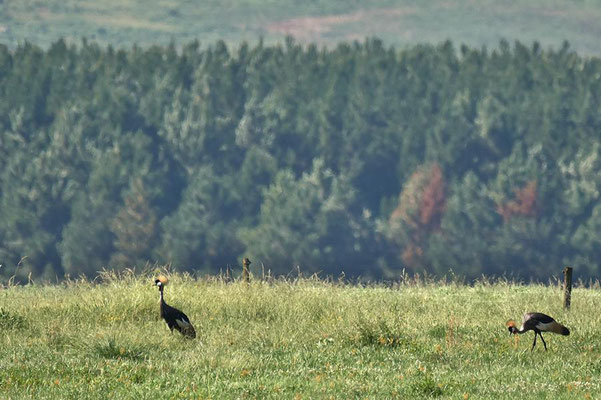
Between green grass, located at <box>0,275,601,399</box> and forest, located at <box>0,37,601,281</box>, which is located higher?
green grass, located at <box>0,275,601,399</box>

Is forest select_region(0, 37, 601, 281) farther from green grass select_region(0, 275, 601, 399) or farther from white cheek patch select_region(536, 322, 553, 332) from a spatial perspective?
white cheek patch select_region(536, 322, 553, 332)

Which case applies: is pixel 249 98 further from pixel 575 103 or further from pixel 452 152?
pixel 575 103

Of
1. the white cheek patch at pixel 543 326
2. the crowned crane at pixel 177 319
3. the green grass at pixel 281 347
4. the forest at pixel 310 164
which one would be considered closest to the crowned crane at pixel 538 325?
the white cheek patch at pixel 543 326

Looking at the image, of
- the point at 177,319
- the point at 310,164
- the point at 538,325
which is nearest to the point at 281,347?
the point at 177,319

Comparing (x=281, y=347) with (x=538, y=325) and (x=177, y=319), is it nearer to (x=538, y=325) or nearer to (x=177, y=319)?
(x=177, y=319)

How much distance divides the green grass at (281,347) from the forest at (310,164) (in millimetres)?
33914

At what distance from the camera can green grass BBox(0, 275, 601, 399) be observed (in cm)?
1316

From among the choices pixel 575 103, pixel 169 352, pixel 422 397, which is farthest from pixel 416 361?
pixel 575 103

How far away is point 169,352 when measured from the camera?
52.1 feet

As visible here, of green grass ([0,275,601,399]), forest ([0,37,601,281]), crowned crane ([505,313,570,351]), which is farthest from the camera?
forest ([0,37,601,281])

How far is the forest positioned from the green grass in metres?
33.9

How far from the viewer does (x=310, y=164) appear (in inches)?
2436

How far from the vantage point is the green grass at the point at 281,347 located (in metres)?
13.2

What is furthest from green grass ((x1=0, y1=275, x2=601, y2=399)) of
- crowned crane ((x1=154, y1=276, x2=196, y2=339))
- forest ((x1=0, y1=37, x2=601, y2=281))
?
forest ((x1=0, y1=37, x2=601, y2=281))
